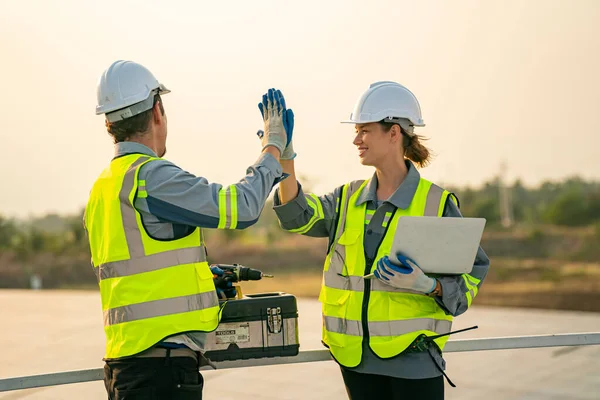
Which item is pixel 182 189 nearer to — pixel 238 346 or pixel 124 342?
pixel 124 342

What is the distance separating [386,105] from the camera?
9.86 ft

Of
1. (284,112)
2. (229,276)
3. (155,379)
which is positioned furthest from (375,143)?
(155,379)

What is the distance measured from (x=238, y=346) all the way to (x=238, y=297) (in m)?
0.19

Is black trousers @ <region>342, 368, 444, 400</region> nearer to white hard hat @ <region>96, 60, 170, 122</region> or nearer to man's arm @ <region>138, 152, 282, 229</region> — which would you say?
man's arm @ <region>138, 152, 282, 229</region>

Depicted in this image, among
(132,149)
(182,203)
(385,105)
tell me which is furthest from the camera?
(385,105)

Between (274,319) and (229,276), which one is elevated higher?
(229,276)

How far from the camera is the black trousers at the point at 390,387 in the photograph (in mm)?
2783

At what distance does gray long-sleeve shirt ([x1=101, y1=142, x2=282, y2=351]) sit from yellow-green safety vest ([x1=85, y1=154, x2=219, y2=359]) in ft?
0.09

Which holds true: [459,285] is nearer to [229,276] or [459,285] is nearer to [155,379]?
[229,276]

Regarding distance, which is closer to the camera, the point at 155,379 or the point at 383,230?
the point at 155,379

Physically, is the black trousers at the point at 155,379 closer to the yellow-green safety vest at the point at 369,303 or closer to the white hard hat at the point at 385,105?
the yellow-green safety vest at the point at 369,303

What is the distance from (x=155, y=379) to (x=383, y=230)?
110 centimetres

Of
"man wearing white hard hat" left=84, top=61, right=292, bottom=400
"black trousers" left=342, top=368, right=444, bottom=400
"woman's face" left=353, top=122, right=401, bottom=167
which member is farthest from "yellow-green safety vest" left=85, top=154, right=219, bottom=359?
"woman's face" left=353, top=122, right=401, bottom=167

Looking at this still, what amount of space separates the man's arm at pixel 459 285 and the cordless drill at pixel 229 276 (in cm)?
73
